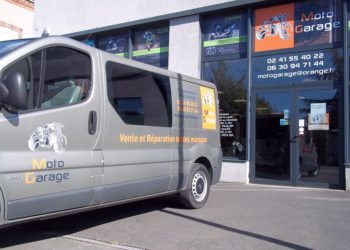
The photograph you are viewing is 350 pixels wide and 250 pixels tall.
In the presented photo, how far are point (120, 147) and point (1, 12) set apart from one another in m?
19.0

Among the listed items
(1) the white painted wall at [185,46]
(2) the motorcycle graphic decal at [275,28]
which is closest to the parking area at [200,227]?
(2) the motorcycle graphic decal at [275,28]

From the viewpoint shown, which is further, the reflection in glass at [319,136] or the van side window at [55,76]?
the reflection in glass at [319,136]

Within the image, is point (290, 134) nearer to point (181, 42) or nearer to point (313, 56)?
point (313, 56)

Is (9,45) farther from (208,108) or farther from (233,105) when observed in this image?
(233,105)

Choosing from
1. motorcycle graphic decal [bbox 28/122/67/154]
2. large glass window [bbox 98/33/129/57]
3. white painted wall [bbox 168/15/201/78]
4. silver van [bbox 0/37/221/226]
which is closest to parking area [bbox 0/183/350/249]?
silver van [bbox 0/37/221/226]

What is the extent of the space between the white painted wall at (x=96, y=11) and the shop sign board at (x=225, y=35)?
0.53m

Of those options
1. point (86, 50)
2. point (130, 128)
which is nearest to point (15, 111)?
point (86, 50)

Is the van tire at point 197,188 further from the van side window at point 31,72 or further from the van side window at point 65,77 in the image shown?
the van side window at point 31,72

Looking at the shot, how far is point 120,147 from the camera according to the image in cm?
598

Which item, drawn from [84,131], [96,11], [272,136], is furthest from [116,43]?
[84,131]

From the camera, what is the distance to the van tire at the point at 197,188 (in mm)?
7680

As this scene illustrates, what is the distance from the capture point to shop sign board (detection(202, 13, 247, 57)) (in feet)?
40.1

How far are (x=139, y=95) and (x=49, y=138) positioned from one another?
6.04 feet

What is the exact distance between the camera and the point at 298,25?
11.5 meters
